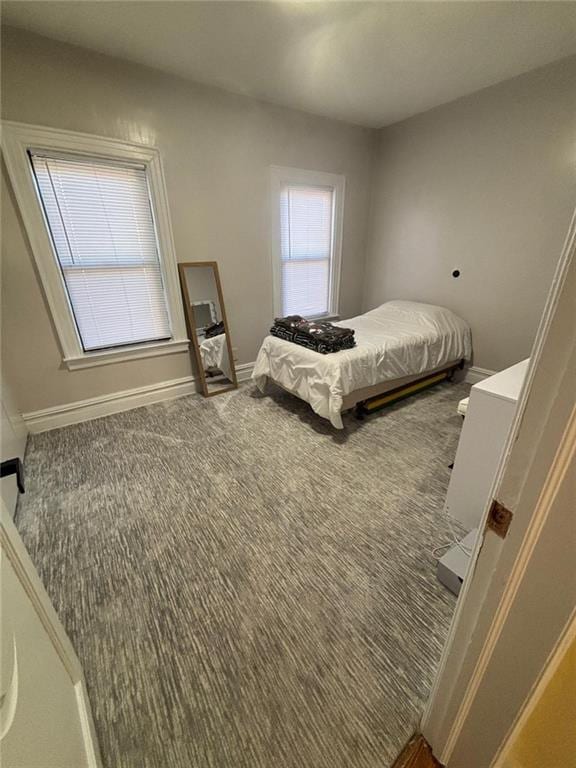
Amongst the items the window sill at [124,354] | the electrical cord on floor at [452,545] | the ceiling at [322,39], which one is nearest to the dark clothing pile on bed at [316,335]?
the window sill at [124,354]

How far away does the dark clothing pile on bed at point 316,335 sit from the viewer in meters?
2.34

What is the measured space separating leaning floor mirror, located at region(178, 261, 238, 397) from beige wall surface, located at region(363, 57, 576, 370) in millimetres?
2198

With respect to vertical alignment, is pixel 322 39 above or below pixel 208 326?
above

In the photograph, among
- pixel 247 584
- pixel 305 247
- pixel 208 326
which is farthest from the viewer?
pixel 305 247

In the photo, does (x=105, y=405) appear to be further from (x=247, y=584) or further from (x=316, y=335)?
(x=247, y=584)

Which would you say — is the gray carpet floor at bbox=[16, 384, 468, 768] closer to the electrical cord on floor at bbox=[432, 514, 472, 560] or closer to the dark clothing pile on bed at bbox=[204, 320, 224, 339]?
the electrical cord on floor at bbox=[432, 514, 472, 560]

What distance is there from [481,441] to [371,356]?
3.57 feet

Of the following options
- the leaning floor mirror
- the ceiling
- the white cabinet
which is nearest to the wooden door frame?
the white cabinet

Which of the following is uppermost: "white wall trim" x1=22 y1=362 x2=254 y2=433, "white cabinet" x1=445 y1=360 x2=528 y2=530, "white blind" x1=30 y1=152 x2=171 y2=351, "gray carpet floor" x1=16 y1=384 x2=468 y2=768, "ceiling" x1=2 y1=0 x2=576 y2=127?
"ceiling" x1=2 y1=0 x2=576 y2=127

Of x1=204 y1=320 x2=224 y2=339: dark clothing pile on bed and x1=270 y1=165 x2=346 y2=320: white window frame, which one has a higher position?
x1=270 y1=165 x2=346 y2=320: white window frame

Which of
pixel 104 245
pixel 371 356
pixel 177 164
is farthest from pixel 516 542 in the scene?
pixel 177 164

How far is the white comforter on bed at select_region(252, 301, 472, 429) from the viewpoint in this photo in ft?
7.41

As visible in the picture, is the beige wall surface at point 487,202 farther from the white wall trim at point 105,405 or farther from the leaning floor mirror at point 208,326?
the white wall trim at point 105,405

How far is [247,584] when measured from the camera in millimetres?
1334
